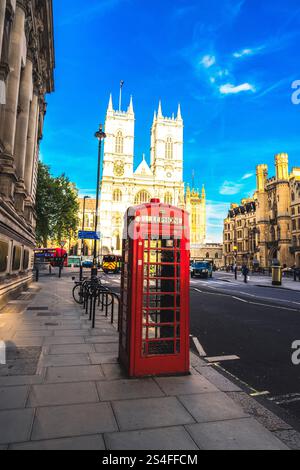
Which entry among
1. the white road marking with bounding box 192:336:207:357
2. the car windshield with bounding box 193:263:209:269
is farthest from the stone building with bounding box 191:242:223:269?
the white road marking with bounding box 192:336:207:357

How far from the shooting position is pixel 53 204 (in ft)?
134

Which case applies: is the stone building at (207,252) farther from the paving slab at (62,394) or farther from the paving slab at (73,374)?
the paving slab at (62,394)

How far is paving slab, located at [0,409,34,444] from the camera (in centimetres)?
275

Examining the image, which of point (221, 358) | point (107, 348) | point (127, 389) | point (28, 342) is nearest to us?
point (127, 389)

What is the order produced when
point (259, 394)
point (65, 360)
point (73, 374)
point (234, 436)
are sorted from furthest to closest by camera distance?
point (65, 360), point (73, 374), point (259, 394), point (234, 436)

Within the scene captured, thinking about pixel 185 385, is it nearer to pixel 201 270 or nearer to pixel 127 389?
pixel 127 389

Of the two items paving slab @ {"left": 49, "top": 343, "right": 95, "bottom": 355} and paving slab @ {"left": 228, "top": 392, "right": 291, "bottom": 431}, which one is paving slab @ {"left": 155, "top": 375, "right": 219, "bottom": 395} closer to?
paving slab @ {"left": 228, "top": 392, "right": 291, "bottom": 431}

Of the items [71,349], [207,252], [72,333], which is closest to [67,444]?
[71,349]

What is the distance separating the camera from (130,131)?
307 ft

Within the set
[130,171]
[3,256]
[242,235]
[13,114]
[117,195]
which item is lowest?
[3,256]

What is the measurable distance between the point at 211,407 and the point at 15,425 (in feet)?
6.96

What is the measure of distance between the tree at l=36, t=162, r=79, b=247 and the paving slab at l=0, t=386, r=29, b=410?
125ft
